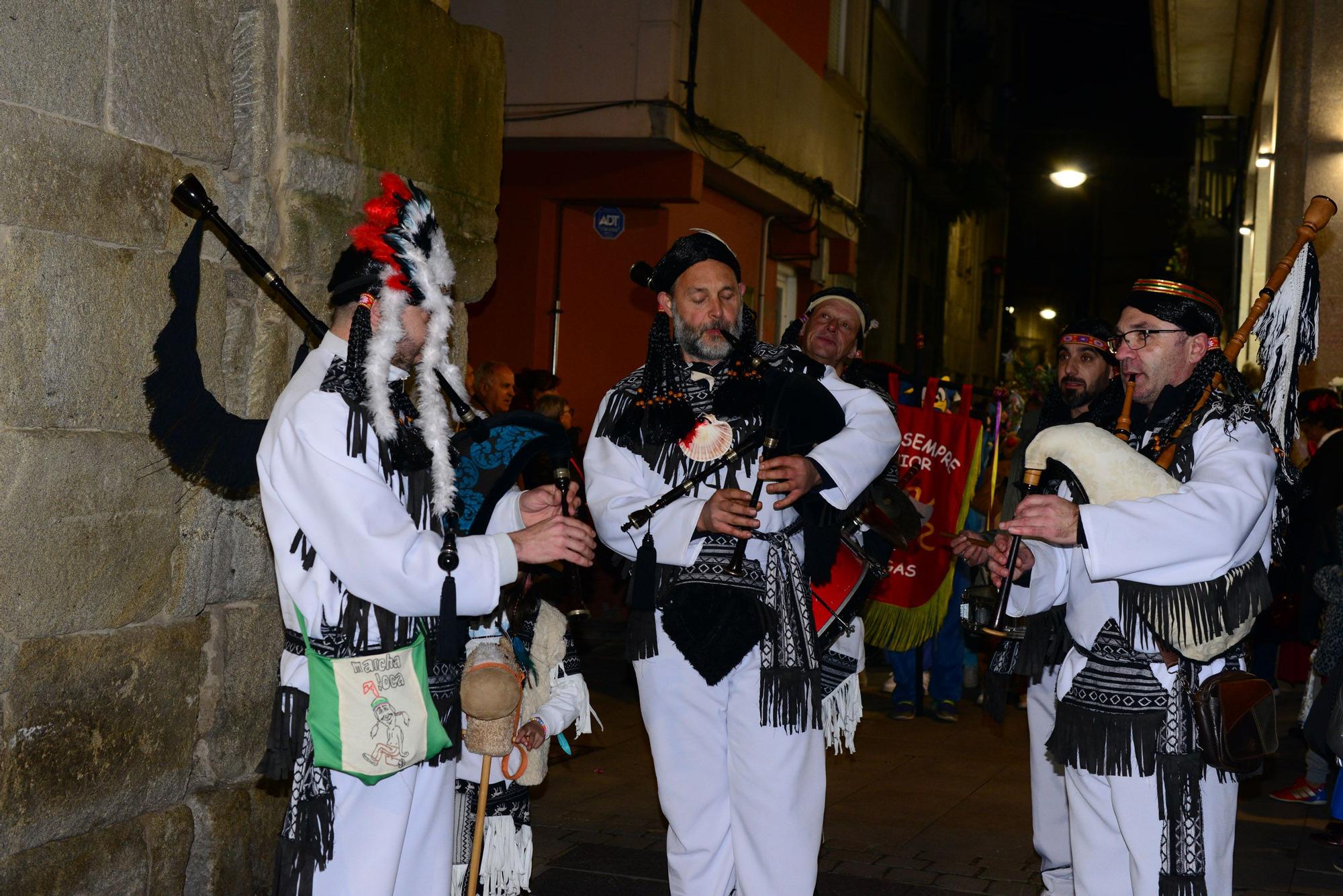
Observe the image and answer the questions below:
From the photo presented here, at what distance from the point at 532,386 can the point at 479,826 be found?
6256 millimetres

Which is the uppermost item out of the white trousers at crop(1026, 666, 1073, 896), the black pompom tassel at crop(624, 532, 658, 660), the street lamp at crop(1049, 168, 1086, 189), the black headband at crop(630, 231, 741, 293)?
the street lamp at crop(1049, 168, 1086, 189)

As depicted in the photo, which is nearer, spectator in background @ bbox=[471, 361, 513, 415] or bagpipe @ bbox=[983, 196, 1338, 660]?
bagpipe @ bbox=[983, 196, 1338, 660]

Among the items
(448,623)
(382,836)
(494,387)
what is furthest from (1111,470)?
(494,387)

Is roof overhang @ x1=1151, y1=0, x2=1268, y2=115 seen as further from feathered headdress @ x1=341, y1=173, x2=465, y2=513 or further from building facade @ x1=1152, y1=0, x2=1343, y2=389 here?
feathered headdress @ x1=341, y1=173, x2=465, y2=513

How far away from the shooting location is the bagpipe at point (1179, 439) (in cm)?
328

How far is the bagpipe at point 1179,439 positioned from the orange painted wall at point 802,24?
898cm

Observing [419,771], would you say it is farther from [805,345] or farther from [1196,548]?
[805,345]

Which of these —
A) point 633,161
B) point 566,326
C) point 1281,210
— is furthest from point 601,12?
point 1281,210

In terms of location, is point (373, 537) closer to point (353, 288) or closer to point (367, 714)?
point (367, 714)

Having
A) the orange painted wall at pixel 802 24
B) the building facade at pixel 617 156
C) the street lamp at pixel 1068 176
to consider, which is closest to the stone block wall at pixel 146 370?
the building facade at pixel 617 156

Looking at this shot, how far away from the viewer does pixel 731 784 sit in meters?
3.83

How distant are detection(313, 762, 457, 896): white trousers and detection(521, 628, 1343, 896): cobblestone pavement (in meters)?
1.67

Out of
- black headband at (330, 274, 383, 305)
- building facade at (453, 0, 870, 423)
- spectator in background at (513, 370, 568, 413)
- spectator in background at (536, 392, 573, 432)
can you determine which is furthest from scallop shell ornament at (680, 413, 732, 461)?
building facade at (453, 0, 870, 423)

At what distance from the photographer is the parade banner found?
24.5 ft
